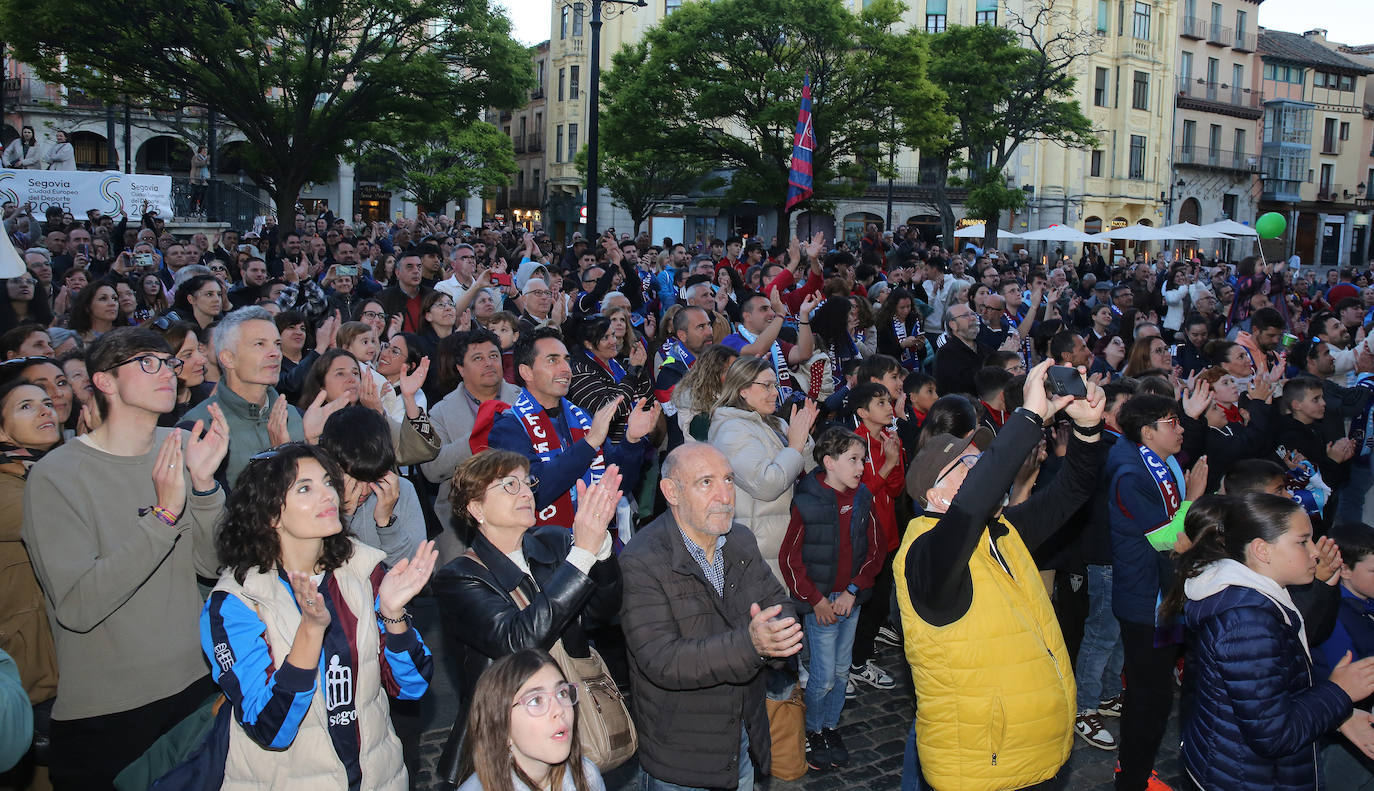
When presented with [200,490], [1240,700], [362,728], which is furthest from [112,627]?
[1240,700]

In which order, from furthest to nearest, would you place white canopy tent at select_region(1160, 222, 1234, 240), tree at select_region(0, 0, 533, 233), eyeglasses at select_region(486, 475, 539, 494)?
white canopy tent at select_region(1160, 222, 1234, 240) → tree at select_region(0, 0, 533, 233) → eyeglasses at select_region(486, 475, 539, 494)

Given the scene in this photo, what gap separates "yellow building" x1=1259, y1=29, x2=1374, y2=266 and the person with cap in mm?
63500

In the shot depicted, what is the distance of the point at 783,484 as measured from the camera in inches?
200

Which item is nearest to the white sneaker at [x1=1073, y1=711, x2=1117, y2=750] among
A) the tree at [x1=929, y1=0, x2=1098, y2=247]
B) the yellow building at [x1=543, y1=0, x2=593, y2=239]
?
the tree at [x1=929, y1=0, x2=1098, y2=247]

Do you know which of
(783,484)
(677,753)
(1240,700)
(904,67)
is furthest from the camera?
(904,67)

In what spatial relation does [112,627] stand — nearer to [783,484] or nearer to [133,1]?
[783,484]

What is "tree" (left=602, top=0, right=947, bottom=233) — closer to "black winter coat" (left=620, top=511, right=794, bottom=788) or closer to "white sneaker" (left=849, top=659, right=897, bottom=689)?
"white sneaker" (left=849, top=659, right=897, bottom=689)

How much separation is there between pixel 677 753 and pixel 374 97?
21.2 metres

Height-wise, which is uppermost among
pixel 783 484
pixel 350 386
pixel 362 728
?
pixel 350 386

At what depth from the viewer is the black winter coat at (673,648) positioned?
12.2ft

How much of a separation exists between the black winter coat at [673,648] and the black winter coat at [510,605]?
0.17m

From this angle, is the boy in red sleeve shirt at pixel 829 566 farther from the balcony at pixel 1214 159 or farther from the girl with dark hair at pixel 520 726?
the balcony at pixel 1214 159

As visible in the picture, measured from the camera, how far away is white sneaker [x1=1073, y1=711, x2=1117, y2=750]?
569 cm

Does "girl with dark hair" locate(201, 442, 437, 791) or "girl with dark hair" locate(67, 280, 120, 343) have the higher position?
"girl with dark hair" locate(67, 280, 120, 343)
